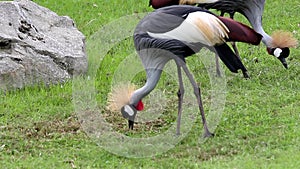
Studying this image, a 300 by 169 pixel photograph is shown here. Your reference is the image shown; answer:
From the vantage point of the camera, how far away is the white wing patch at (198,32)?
20.3 feet

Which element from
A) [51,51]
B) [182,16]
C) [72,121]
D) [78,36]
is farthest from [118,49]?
[182,16]

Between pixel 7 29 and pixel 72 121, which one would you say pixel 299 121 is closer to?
pixel 72 121

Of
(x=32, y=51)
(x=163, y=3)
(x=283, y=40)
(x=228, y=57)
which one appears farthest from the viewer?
(x=163, y=3)

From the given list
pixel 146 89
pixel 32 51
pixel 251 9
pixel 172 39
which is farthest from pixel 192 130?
pixel 32 51

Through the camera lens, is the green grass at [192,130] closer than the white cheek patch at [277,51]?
Yes

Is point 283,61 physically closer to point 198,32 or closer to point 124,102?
point 198,32

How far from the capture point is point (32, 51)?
8.10 metres

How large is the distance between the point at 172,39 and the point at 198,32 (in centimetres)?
23

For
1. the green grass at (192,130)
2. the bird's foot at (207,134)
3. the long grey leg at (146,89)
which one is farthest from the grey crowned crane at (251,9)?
the long grey leg at (146,89)

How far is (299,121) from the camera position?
22.1ft

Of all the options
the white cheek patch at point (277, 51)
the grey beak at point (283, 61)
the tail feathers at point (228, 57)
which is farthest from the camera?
the grey beak at point (283, 61)

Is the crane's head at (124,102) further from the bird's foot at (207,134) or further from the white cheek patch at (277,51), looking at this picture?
the white cheek patch at (277,51)

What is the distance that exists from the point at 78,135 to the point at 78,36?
8.21ft

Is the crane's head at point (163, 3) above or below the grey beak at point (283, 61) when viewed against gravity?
above
